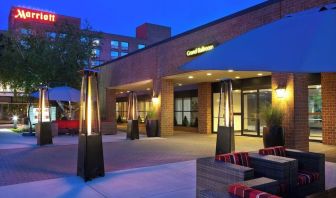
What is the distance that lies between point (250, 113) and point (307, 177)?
1150 centimetres

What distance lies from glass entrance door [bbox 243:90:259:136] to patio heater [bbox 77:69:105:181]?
1024 cm

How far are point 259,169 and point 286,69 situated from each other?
2543mm

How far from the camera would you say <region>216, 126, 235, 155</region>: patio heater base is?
28.9 feet

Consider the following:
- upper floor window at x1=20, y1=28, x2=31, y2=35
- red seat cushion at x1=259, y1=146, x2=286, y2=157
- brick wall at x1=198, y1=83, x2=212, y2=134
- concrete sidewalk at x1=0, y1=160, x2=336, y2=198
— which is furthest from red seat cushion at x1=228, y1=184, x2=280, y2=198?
upper floor window at x1=20, y1=28, x2=31, y2=35

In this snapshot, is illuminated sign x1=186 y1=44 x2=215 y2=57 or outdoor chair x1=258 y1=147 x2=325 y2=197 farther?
illuminated sign x1=186 y1=44 x2=215 y2=57

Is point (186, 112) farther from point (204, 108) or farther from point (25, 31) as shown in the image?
point (25, 31)

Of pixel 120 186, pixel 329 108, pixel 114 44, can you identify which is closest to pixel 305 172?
pixel 120 186

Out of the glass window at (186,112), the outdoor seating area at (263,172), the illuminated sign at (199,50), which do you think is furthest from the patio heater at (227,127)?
the glass window at (186,112)

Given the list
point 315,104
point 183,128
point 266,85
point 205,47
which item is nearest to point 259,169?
point 205,47

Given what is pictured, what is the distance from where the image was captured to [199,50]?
41.9 feet

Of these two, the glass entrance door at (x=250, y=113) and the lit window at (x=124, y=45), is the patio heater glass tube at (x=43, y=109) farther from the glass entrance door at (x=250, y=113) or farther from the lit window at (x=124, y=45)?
the lit window at (x=124, y=45)

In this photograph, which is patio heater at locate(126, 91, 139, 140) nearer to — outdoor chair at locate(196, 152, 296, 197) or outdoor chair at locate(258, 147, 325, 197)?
outdoor chair at locate(258, 147, 325, 197)

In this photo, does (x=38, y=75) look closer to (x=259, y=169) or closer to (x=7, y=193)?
(x=7, y=193)

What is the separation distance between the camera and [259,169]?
4.48 metres
